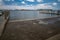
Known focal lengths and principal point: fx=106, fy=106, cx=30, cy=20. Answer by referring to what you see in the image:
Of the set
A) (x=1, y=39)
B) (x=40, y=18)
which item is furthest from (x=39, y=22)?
(x=1, y=39)

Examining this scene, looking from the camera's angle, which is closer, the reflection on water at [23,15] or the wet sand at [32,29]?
the wet sand at [32,29]

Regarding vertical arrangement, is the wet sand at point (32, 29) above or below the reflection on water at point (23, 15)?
below

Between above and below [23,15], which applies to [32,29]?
below

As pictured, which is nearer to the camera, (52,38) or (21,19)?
(52,38)

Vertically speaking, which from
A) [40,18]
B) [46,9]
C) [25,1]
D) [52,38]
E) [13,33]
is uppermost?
[25,1]

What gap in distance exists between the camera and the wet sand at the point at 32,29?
6.64ft

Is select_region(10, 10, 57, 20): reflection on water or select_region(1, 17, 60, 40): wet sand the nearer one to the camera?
select_region(1, 17, 60, 40): wet sand

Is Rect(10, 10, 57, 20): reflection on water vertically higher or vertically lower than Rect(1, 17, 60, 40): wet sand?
higher

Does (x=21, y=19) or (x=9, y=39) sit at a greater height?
(x=21, y=19)

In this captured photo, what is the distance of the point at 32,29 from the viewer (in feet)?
7.11

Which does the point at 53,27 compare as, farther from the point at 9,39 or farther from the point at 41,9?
the point at 9,39

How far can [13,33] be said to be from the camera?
207 centimetres

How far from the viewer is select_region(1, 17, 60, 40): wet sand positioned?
2.03m

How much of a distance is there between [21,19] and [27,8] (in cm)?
27
